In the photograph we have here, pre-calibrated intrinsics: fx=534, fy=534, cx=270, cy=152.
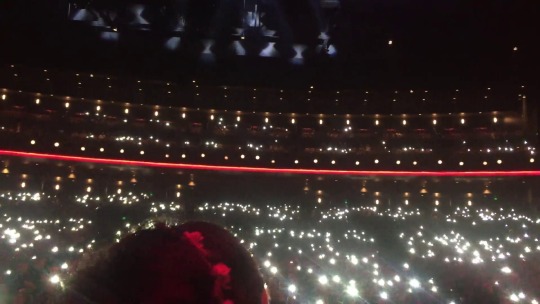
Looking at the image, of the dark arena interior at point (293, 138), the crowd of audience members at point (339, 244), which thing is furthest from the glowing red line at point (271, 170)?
the crowd of audience members at point (339, 244)

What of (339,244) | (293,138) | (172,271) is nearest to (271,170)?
(293,138)

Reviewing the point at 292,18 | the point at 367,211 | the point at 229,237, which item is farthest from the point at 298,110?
the point at 229,237

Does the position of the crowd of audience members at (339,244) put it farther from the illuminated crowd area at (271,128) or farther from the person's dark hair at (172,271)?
the person's dark hair at (172,271)

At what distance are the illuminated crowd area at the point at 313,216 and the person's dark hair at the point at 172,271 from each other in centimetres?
913

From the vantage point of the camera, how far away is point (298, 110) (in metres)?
17.3

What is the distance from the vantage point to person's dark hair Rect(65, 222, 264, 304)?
1.06 m

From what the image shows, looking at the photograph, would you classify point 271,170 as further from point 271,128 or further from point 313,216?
point 313,216

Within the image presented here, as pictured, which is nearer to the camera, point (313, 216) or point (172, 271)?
point (172, 271)

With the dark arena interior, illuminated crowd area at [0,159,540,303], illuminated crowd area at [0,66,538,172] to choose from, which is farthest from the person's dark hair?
illuminated crowd area at [0,66,538,172]

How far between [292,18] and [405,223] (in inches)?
467

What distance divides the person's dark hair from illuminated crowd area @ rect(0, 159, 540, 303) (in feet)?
29.9

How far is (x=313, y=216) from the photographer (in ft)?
62.7

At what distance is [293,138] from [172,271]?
16666 mm

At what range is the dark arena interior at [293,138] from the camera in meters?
9.86
